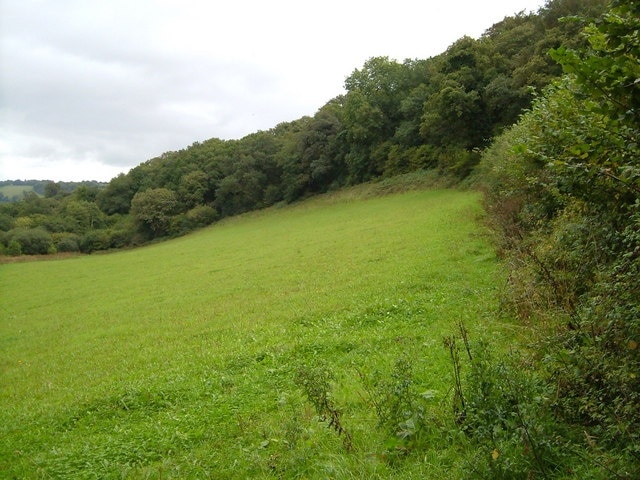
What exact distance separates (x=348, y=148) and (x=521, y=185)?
4747 cm

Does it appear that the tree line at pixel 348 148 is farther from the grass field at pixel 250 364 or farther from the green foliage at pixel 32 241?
the grass field at pixel 250 364

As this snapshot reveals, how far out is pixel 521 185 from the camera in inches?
628

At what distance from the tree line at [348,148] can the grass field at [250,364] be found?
857 inches

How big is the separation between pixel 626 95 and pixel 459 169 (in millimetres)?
43518

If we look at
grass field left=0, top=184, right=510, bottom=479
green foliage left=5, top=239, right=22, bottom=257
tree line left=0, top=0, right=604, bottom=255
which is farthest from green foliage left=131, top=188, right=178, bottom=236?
grass field left=0, top=184, right=510, bottom=479

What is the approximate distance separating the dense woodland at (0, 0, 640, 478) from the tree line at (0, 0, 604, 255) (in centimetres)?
21

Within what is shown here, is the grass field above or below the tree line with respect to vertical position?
below

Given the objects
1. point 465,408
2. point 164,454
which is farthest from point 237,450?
point 465,408

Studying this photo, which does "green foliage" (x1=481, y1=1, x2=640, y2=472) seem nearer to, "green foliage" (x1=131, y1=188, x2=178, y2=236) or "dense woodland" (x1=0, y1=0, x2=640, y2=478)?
"dense woodland" (x1=0, y1=0, x2=640, y2=478)

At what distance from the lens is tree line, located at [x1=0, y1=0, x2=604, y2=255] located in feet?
141

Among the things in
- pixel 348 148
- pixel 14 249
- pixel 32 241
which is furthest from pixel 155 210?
pixel 348 148

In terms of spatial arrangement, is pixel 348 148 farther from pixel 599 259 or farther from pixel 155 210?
pixel 599 259

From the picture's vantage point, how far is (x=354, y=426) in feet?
20.8

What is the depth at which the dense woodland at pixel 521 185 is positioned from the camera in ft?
12.9
